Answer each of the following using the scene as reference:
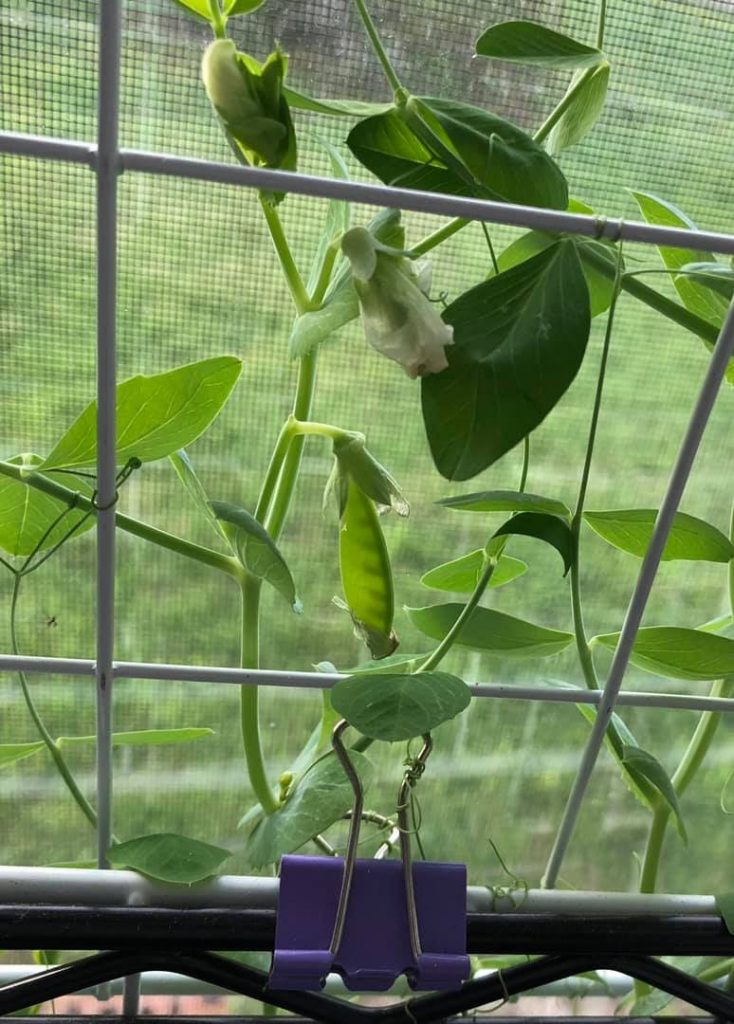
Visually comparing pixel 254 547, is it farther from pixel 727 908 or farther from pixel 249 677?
pixel 727 908

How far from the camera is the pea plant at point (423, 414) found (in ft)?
0.93

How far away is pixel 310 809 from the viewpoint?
1.20 feet

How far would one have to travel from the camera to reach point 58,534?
1.21ft

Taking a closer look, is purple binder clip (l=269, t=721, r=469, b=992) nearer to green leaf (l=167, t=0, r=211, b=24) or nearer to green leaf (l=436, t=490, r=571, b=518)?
green leaf (l=436, t=490, r=571, b=518)

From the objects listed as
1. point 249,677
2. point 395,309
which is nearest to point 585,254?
point 395,309

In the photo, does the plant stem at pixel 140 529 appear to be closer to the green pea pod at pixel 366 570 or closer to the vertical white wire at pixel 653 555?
the green pea pod at pixel 366 570

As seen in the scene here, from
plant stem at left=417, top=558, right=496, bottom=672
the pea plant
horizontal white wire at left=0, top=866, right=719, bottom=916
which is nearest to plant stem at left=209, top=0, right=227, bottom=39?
the pea plant

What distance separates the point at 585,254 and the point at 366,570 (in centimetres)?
15

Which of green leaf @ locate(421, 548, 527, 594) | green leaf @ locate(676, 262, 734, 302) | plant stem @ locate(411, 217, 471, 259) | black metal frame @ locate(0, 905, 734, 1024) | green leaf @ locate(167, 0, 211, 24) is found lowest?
black metal frame @ locate(0, 905, 734, 1024)

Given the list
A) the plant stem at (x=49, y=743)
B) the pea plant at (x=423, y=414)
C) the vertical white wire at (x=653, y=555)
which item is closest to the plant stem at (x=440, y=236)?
the pea plant at (x=423, y=414)

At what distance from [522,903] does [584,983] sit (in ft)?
0.45

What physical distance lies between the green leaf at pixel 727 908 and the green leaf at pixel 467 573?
17 cm

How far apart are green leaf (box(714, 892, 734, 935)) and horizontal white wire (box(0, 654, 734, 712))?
0.09m

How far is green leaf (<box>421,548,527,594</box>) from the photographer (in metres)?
0.39
